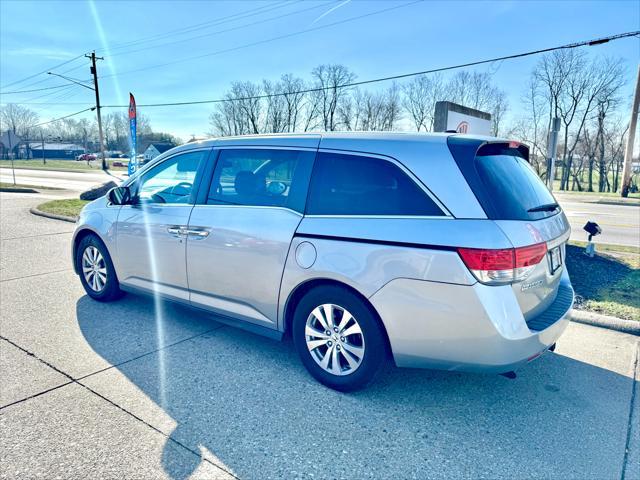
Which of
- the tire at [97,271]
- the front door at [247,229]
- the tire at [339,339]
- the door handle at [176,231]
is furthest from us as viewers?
the tire at [97,271]

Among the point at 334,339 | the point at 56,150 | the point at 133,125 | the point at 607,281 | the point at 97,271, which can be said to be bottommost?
the point at 607,281

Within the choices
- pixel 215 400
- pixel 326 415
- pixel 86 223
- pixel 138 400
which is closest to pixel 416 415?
pixel 326 415

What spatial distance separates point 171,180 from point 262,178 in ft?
3.94

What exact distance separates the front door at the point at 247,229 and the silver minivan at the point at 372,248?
0.03 ft

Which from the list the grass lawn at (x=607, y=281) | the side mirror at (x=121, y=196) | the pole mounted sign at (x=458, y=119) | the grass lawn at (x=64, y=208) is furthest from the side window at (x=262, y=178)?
the grass lawn at (x=64, y=208)

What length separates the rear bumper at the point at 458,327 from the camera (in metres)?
2.45

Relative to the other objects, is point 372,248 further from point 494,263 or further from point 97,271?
point 97,271

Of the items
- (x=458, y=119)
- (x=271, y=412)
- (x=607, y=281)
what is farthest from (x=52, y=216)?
(x=607, y=281)

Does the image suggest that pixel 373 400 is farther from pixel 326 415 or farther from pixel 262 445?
pixel 262 445

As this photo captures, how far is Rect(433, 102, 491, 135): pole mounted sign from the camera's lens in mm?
7441

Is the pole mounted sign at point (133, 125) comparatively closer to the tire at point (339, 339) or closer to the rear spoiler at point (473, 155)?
the tire at point (339, 339)

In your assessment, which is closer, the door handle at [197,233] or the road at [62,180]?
the door handle at [197,233]

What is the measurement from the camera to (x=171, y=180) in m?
4.16

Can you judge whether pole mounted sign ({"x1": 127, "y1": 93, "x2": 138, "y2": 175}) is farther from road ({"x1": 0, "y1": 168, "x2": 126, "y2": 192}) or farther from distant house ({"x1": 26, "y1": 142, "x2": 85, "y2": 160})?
distant house ({"x1": 26, "y1": 142, "x2": 85, "y2": 160})
